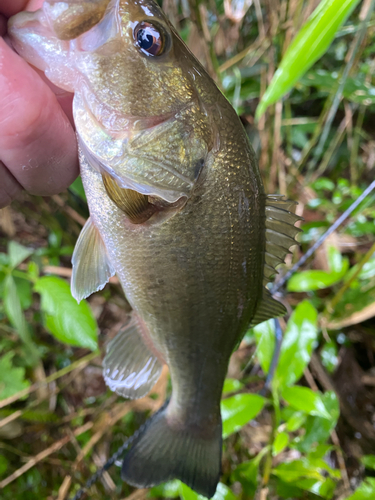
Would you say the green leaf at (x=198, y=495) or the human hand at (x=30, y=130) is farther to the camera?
the green leaf at (x=198, y=495)

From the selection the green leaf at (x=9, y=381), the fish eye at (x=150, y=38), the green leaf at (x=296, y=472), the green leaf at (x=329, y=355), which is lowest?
the green leaf at (x=329, y=355)

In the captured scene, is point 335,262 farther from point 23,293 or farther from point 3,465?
point 3,465

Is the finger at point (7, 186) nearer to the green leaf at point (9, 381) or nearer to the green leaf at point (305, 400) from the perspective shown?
the green leaf at point (9, 381)

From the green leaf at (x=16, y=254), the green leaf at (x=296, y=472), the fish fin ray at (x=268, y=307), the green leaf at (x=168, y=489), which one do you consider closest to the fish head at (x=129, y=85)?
the fish fin ray at (x=268, y=307)

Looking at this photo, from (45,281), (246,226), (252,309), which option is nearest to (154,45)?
(246,226)

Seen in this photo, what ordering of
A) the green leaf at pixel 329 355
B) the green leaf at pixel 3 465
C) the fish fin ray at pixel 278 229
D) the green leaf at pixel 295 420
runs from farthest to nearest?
the green leaf at pixel 329 355, the green leaf at pixel 3 465, the green leaf at pixel 295 420, the fish fin ray at pixel 278 229

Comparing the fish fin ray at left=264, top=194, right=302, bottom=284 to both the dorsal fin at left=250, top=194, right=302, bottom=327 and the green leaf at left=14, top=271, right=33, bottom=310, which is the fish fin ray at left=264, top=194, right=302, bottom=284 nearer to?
the dorsal fin at left=250, top=194, right=302, bottom=327

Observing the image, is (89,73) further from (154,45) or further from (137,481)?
(137,481)
